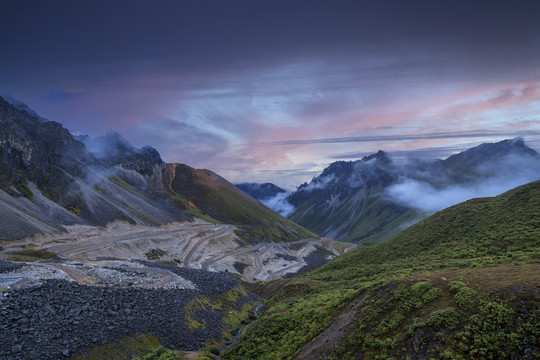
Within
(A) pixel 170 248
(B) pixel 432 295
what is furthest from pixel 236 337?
(A) pixel 170 248

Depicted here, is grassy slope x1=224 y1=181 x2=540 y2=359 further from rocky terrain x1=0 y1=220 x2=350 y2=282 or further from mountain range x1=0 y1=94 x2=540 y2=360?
rocky terrain x1=0 y1=220 x2=350 y2=282

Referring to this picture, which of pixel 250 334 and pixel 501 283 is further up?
pixel 501 283

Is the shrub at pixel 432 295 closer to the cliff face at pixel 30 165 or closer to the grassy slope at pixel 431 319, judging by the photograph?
the grassy slope at pixel 431 319

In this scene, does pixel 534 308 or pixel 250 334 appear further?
pixel 250 334

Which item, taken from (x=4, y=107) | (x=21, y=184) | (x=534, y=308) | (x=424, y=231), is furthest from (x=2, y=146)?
(x=534, y=308)

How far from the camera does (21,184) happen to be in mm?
116750

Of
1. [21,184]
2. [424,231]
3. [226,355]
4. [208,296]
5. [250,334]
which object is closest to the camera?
[226,355]

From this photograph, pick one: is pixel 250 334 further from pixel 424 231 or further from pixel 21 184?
pixel 21 184

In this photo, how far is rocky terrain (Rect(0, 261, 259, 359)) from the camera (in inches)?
1090

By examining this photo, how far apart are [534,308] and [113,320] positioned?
124 ft

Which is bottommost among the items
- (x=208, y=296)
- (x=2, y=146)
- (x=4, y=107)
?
(x=208, y=296)

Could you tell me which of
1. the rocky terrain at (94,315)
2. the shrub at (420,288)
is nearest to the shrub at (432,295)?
the shrub at (420,288)

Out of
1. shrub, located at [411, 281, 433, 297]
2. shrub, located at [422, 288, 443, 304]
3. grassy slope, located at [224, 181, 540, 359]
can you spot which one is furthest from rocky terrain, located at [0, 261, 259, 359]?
shrub, located at [422, 288, 443, 304]

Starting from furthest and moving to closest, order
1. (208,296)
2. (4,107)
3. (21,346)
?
(4,107)
(208,296)
(21,346)
